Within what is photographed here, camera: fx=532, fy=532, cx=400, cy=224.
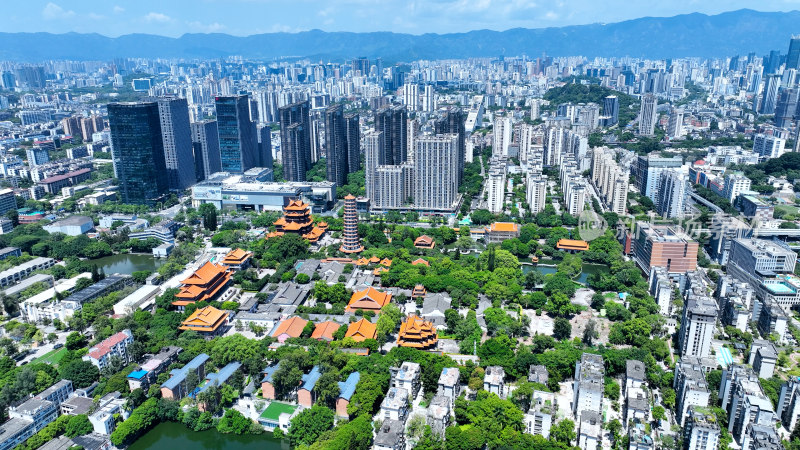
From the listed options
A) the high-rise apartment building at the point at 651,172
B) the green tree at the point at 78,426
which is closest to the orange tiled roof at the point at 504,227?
the high-rise apartment building at the point at 651,172

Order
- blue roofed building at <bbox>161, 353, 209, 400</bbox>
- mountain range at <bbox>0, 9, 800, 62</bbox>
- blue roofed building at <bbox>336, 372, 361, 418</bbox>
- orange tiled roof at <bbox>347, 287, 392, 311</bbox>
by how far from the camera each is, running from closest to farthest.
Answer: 1. blue roofed building at <bbox>336, 372, 361, 418</bbox>
2. blue roofed building at <bbox>161, 353, 209, 400</bbox>
3. orange tiled roof at <bbox>347, 287, 392, 311</bbox>
4. mountain range at <bbox>0, 9, 800, 62</bbox>

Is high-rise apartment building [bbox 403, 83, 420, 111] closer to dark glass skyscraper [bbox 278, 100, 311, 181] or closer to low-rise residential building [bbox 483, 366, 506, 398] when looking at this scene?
dark glass skyscraper [bbox 278, 100, 311, 181]

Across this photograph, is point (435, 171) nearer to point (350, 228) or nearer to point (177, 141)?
point (350, 228)

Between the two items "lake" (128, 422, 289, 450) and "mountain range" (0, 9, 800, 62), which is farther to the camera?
"mountain range" (0, 9, 800, 62)

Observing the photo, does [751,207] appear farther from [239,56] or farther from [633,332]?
[239,56]

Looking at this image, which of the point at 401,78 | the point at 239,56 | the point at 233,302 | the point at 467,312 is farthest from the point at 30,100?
the point at 239,56

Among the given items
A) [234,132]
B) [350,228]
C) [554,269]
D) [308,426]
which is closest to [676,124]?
[554,269]

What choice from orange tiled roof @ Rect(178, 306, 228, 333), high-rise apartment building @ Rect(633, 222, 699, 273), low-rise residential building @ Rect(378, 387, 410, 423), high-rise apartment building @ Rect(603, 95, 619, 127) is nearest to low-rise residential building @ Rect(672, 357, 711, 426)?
low-rise residential building @ Rect(378, 387, 410, 423)
